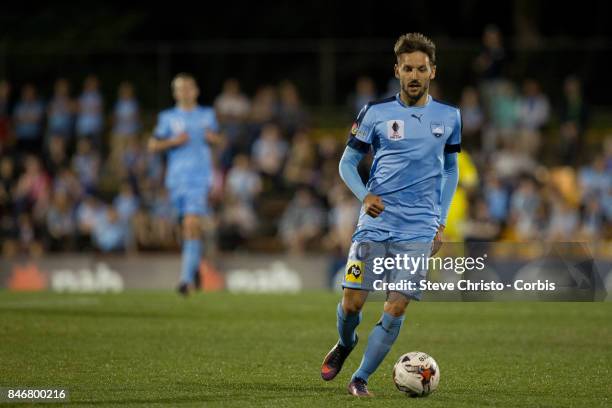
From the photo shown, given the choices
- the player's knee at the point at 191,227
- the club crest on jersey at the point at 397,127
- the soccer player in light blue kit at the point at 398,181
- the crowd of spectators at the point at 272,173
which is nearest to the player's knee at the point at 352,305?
the soccer player in light blue kit at the point at 398,181

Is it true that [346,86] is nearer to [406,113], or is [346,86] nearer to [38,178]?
[38,178]

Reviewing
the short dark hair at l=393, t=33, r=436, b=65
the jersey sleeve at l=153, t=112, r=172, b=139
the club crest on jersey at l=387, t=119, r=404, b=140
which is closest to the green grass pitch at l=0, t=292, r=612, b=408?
the club crest on jersey at l=387, t=119, r=404, b=140

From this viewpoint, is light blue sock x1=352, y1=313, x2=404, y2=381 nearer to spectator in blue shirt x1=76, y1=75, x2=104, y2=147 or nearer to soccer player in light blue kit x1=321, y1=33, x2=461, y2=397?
soccer player in light blue kit x1=321, y1=33, x2=461, y2=397

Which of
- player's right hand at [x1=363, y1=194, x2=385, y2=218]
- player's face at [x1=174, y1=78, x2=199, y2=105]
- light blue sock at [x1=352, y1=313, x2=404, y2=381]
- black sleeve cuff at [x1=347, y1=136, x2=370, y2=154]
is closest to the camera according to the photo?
player's right hand at [x1=363, y1=194, x2=385, y2=218]

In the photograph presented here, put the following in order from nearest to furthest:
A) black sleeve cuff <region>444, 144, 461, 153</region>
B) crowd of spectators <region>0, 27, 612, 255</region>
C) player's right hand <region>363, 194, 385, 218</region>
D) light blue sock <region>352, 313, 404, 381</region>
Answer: player's right hand <region>363, 194, 385, 218</region>
light blue sock <region>352, 313, 404, 381</region>
black sleeve cuff <region>444, 144, 461, 153</region>
crowd of spectators <region>0, 27, 612, 255</region>

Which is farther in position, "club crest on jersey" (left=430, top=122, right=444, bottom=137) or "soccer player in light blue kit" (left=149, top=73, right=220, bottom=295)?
"soccer player in light blue kit" (left=149, top=73, right=220, bottom=295)

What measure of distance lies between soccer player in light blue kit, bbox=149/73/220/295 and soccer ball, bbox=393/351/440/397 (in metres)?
7.25

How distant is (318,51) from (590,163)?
5.80 meters

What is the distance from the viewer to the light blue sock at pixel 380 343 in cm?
790

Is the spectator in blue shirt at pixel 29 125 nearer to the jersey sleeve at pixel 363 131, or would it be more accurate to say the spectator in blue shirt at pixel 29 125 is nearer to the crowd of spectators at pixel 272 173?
the crowd of spectators at pixel 272 173

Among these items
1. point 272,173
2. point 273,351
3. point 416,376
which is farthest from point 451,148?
point 272,173

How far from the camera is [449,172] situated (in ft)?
27.5

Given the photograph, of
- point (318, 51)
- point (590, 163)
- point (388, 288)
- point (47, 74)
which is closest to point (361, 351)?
point (388, 288)

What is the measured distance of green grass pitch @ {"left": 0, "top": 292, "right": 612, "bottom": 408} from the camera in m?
8.09
